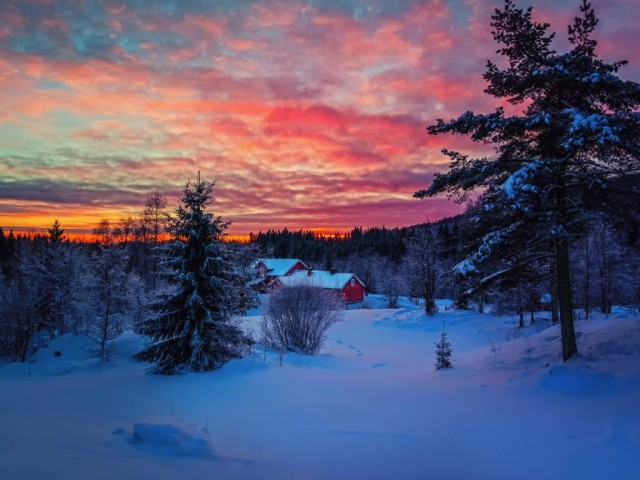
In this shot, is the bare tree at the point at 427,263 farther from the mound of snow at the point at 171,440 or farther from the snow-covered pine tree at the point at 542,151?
the mound of snow at the point at 171,440

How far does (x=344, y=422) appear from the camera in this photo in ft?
24.0

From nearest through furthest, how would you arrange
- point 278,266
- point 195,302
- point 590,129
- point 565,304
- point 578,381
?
point 590,129, point 578,381, point 565,304, point 195,302, point 278,266

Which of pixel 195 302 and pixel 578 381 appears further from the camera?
pixel 195 302

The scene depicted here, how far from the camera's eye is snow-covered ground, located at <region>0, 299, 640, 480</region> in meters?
4.73

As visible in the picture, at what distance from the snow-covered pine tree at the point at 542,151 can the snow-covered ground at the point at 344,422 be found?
2.53 metres

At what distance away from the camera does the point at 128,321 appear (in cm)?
2875

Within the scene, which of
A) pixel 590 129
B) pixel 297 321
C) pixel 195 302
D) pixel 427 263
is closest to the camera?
pixel 590 129

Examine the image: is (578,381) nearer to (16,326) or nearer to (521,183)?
(521,183)

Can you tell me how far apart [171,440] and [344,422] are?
137 inches

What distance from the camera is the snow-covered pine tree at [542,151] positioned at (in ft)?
29.0

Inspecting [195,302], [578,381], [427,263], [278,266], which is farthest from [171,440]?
[278,266]

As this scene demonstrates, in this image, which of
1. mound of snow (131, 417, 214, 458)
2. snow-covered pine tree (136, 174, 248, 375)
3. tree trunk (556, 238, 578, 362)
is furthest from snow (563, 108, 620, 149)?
snow-covered pine tree (136, 174, 248, 375)

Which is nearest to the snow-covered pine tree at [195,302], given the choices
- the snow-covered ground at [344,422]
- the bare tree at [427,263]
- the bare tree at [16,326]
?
the snow-covered ground at [344,422]

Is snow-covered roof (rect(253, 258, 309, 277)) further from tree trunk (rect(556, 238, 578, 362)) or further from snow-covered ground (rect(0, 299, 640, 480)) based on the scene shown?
tree trunk (rect(556, 238, 578, 362))
